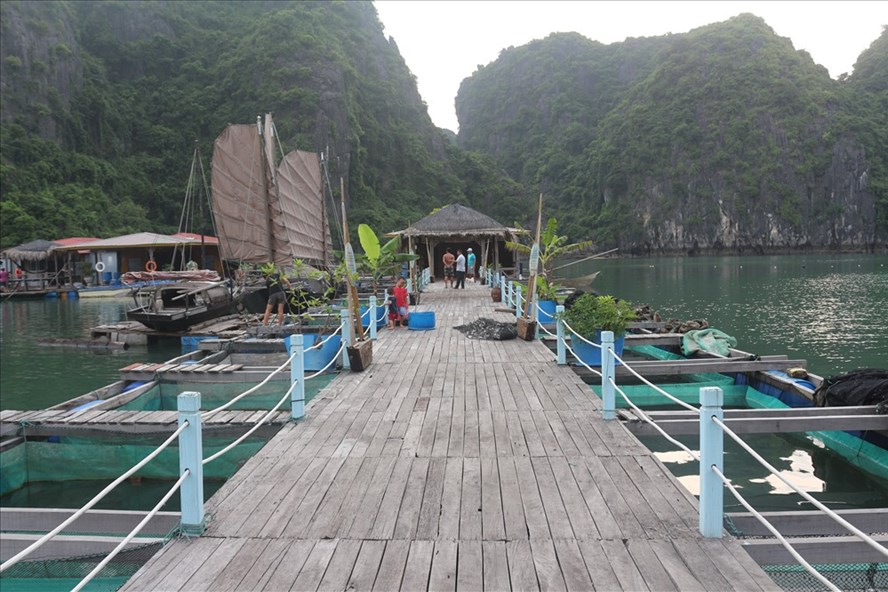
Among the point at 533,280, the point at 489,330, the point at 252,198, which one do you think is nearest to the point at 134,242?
the point at 252,198

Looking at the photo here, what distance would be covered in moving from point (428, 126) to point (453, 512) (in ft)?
263

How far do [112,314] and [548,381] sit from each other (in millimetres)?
23952

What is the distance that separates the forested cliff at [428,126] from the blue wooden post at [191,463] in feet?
137

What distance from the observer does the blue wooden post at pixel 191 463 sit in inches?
122

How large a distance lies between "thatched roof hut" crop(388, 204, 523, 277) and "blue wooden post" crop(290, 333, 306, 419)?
16069mm

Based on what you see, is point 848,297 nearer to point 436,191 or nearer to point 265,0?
point 436,191

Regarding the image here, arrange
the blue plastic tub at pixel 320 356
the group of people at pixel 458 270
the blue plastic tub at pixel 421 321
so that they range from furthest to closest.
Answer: the group of people at pixel 458 270, the blue plastic tub at pixel 421 321, the blue plastic tub at pixel 320 356

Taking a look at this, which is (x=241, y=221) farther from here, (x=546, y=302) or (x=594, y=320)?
(x=594, y=320)

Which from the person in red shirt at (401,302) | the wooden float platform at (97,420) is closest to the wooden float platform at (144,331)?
the person in red shirt at (401,302)

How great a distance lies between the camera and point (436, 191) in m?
69.6

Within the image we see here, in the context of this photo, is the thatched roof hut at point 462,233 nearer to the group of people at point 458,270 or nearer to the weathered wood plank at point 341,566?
the group of people at point 458,270

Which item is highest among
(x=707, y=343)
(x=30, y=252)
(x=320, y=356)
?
(x=30, y=252)

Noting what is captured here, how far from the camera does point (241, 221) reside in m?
17.7

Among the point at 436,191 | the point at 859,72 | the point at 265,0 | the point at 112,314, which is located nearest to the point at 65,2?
the point at 265,0
